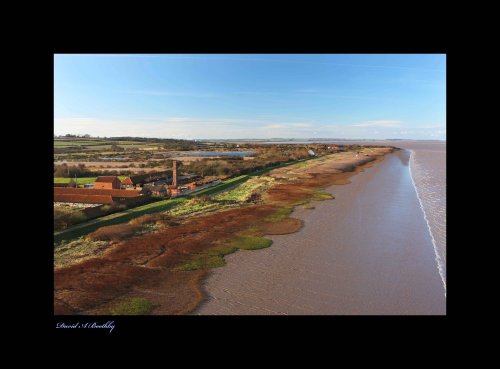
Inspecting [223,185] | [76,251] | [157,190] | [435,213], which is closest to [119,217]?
[76,251]

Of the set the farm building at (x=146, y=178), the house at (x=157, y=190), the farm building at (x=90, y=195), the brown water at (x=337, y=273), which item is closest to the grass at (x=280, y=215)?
the brown water at (x=337, y=273)

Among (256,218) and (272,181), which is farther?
(272,181)

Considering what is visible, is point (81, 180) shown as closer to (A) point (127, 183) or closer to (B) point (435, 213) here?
(A) point (127, 183)

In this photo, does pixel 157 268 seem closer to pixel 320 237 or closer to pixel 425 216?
pixel 320 237

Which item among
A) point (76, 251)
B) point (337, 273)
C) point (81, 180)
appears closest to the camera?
point (337, 273)
